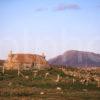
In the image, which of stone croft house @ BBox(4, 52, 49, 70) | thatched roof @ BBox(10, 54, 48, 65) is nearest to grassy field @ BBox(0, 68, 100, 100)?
stone croft house @ BBox(4, 52, 49, 70)

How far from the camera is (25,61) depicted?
8444cm

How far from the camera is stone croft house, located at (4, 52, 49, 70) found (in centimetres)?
8138

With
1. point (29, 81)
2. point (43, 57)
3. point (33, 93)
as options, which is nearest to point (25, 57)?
point (43, 57)

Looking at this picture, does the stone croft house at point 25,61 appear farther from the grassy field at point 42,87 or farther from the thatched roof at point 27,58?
the grassy field at point 42,87

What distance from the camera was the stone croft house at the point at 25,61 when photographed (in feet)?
267

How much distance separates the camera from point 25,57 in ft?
283

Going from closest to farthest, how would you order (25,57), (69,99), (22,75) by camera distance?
(69,99) → (22,75) → (25,57)

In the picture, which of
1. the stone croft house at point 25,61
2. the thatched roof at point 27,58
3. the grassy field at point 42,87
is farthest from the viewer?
the thatched roof at point 27,58

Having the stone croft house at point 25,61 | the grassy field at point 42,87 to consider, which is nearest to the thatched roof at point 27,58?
the stone croft house at point 25,61

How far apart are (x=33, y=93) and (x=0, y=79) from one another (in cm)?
1807

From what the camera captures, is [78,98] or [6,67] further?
[6,67]

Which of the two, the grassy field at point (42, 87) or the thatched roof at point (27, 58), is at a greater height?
the thatched roof at point (27, 58)

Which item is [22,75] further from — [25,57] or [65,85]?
[25,57]

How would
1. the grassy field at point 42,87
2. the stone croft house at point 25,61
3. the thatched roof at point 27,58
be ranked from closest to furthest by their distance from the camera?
the grassy field at point 42,87, the stone croft house at point 25,61, the thatched roof at point 27,58
